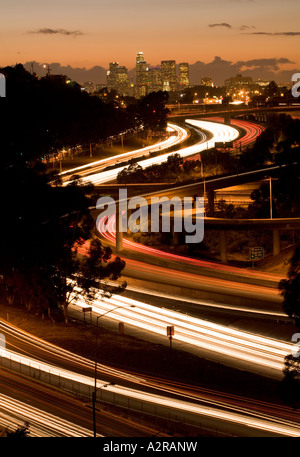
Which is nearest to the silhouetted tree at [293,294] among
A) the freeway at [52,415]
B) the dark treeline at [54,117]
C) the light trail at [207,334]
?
the freeway at [52,415]

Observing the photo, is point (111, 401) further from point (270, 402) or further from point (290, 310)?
point (290, 310)

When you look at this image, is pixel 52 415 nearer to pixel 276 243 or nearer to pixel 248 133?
pixel 276 243

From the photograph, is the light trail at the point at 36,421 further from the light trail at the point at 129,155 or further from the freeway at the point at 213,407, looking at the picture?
the light trail at the point at 129,155

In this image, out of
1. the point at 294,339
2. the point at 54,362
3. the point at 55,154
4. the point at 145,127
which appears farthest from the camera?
the point at 145,127

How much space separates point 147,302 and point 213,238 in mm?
18251

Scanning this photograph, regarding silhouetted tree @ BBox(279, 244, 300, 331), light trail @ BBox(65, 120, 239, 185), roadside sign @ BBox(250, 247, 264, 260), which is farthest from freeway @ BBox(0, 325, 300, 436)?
light trail @ BBox(65, 120, 239, 185)

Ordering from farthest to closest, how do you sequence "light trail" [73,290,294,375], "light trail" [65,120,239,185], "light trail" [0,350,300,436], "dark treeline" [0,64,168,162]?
"dark treeline" [0,64,168,162] < "light trail" [65,120,239,185] < "light trail" [73,290,294,375] < "light trail" [0,350,300,436]

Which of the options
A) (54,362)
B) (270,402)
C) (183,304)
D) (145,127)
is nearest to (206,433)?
(270,402)

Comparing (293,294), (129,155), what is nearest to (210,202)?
(129,155)

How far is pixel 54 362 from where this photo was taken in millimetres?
23188

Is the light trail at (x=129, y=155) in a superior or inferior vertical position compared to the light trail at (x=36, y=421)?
superior

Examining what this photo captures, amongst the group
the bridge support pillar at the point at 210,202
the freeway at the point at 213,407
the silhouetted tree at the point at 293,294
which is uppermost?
the silhouetted tree at the point at 293,294

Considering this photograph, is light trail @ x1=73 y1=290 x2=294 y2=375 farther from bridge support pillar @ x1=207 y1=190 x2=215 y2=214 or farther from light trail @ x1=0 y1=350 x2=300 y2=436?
bridge support pillar @ x1=207 y1=190 x2=215 y2=214

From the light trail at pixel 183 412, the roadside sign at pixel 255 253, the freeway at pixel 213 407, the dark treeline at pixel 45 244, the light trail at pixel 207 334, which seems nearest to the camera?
the light trail at pixel 183 412
